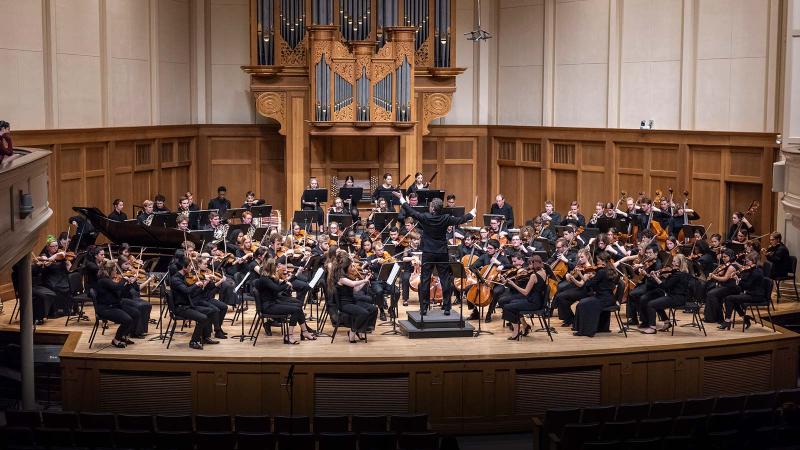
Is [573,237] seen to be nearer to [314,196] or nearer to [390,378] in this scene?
[390,378]

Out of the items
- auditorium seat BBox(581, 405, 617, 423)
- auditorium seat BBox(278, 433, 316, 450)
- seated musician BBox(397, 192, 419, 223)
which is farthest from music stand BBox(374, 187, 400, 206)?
auditorium seat BBox(278, 433, 316, 450)

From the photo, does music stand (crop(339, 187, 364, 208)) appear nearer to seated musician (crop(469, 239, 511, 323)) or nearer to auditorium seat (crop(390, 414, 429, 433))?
seated musician (crop(469, 239, 511, 323))

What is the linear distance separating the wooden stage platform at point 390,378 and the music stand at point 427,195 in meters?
4.63

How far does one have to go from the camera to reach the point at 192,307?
1309 cm

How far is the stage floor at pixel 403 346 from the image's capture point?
12383mm

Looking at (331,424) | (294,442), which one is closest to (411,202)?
(331,424)

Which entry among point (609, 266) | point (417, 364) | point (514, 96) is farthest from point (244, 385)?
point (514, 96)

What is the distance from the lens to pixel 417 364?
12.3 meters

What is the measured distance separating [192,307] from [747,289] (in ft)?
24.6

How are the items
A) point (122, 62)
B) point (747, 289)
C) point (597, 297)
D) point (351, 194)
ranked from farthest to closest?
point (122, 62)
point (351, 194)
point (747, 289)
point (597, 297)

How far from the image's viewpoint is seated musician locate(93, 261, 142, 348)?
42.4 ft

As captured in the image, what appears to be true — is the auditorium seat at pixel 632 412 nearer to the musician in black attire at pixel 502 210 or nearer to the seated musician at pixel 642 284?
the seated musician at pixel 642 284

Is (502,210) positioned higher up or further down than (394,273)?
higher up

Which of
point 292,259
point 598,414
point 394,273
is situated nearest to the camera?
point 598,414
